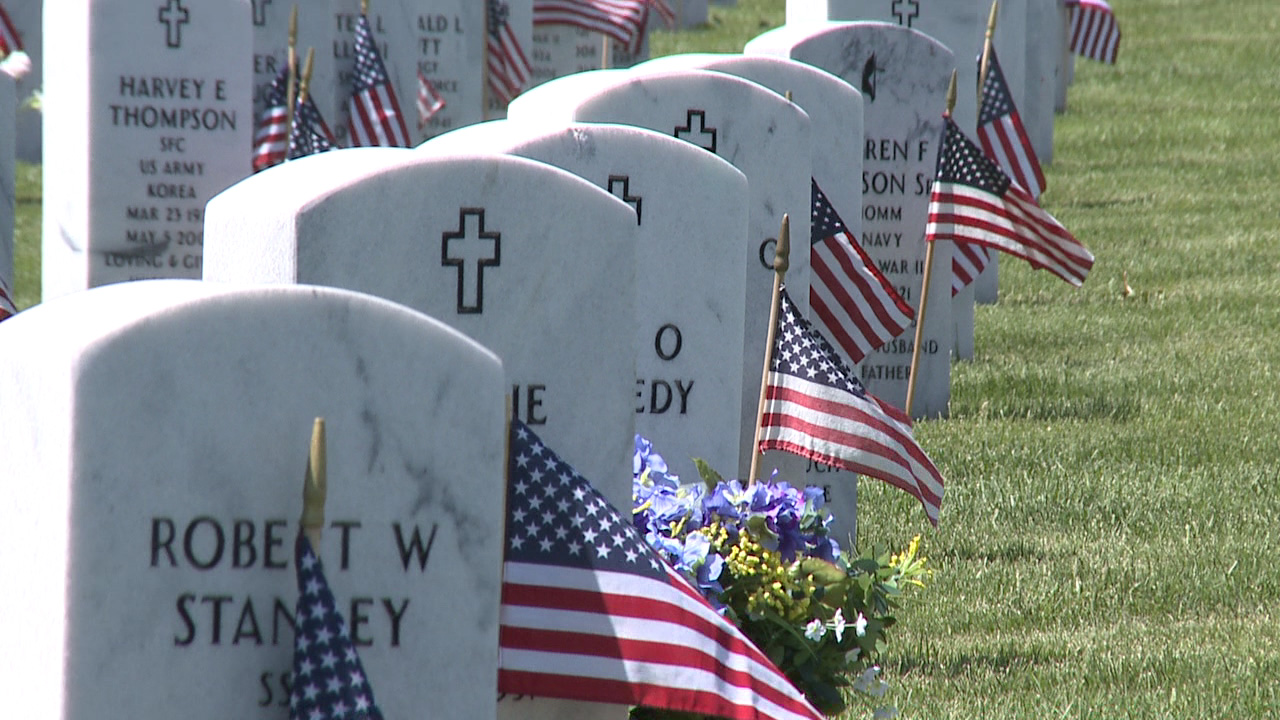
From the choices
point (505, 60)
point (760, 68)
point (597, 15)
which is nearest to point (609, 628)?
point (760, 68)

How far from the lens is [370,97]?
15070 millimetres

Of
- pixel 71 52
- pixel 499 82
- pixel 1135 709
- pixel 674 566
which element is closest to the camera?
pixel 674 566

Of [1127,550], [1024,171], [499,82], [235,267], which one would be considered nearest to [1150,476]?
[1127,550]

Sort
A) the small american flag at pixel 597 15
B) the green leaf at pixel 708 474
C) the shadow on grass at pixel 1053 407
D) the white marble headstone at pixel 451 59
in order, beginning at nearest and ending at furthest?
the green leaf at pixel 708 474 → the shadow on grass at pixel 1053 407 → the white marble headstone at pixel 451 59 → the small american flag at pixel 597 15

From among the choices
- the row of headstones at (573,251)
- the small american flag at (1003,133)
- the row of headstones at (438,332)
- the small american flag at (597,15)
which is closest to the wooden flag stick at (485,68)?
the small american flag at (597,15)

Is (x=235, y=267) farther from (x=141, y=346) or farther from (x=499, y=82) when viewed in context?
(x=499, y=82)

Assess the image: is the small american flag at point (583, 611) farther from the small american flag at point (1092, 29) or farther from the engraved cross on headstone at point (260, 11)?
the small american flag at point (1092, 29)

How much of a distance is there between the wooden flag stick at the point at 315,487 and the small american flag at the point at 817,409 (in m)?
2.97

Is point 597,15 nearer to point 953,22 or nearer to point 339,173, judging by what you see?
point 953,22

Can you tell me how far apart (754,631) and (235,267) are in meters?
1.84

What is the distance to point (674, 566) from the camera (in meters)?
5.22

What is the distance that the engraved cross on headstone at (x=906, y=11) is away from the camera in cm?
1135

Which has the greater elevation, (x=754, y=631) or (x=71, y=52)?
(x=71, y=52)

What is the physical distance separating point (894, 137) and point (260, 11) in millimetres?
5045
